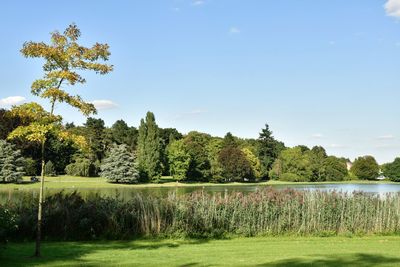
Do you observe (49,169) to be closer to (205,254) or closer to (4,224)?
(4,224)

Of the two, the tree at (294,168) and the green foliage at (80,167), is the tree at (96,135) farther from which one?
the tree at (294,168)

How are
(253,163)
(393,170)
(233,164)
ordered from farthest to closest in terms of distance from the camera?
(393,170) < (253,163) < (233,164)

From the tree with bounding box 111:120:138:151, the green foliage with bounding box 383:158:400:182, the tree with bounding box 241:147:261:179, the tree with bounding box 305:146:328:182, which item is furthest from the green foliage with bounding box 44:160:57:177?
the green foliage with bounding box 383:158:400:182

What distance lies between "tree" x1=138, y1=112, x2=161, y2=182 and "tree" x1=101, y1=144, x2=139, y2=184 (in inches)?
128

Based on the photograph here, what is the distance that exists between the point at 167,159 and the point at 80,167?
18.1 metres

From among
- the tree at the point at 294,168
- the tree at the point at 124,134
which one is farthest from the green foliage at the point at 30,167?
the tree at the point at 294,168

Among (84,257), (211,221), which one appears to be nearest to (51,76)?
(84,257)

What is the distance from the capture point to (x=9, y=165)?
59.0 m

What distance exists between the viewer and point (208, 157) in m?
91.6

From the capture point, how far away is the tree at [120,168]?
6919 cm

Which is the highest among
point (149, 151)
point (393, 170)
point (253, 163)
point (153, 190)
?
point (149, 151)

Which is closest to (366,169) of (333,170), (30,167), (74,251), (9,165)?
(333,170)

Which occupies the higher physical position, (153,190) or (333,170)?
(333,170)

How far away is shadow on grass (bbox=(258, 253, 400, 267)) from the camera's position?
9.53 metres
